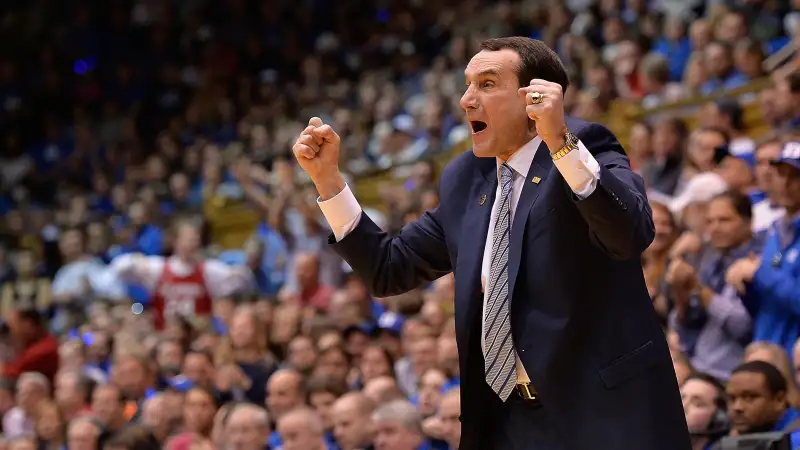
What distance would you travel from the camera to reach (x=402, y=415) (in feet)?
16.9

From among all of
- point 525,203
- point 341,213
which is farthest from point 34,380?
point 525,203

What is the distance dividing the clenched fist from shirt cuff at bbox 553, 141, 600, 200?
619 mm

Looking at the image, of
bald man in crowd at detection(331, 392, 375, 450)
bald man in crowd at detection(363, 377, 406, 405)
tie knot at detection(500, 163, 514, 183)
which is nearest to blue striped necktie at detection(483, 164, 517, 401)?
tie knot at detection(500, 163, 514, 183)

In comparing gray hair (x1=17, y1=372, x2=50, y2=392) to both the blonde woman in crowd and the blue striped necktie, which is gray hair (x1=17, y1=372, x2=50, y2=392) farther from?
the blue striped necktie

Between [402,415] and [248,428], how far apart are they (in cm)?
82

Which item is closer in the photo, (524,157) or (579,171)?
(579,171)

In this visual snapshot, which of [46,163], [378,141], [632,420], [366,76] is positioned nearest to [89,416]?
[632,420]

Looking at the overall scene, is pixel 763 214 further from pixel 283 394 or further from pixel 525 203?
pixel 525 203

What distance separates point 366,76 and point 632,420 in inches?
415

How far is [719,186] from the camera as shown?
6074mm

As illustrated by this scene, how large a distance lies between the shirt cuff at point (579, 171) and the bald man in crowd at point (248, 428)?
3.55 meters

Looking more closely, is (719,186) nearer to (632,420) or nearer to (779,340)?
(779,340)

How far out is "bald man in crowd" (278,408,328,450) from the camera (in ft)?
17.5

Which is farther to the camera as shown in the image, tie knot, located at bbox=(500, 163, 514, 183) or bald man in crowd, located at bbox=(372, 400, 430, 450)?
bald man in crowd, located at bbox=(372, 400, 430, 450)
